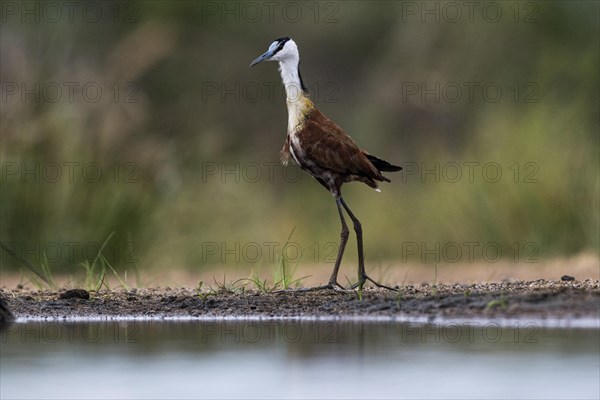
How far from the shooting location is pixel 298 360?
7797 millimetres

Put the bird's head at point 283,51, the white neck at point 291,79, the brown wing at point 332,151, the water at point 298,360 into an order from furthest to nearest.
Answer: the bird's head at point 283,51
the white neck at point 291,79
the brown wing at point 332,151
the water at point 298,360

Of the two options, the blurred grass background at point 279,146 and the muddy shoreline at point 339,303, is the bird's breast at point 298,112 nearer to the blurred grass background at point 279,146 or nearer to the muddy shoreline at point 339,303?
the muddy shoreline at point 339,303

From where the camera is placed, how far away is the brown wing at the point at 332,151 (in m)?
10.3

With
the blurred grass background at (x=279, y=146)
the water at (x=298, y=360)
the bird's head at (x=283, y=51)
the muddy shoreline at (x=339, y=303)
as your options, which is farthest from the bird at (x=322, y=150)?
the blurred grass background at (x=279, y=146)

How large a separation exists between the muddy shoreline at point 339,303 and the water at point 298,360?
27 cm

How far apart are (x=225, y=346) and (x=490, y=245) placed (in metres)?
6.92

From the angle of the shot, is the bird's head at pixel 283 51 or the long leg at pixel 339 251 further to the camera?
the bird's head at pixel 283 51

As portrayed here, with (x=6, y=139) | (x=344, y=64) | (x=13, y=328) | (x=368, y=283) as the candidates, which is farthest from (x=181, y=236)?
(x=344, y=64)

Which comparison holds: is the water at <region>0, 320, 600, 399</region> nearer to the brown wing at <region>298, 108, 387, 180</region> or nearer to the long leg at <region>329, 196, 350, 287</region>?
the long leg at <region>329, 196, 350, 287</region>

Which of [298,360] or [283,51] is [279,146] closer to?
[283,51]

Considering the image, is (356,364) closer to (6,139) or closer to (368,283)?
(368,283)

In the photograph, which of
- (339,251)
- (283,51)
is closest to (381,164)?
(339,251)

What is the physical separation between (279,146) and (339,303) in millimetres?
14336

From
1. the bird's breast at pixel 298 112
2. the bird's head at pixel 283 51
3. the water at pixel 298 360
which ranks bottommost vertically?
the water at pixel 298 360
